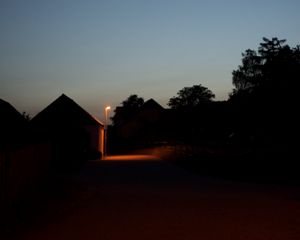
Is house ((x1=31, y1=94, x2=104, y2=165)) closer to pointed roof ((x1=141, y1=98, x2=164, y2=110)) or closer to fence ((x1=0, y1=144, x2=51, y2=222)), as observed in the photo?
fence ((x1=0, y1=144, x2=51, y2=222))

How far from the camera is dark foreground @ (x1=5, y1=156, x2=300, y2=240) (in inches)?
355

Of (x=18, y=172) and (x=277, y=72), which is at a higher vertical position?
(x=277, y=72)

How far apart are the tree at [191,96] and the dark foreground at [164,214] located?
63.6m

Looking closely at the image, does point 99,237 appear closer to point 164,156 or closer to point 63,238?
point 63,238

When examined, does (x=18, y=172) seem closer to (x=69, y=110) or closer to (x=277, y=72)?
(x=277, y=72)

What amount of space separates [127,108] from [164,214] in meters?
102

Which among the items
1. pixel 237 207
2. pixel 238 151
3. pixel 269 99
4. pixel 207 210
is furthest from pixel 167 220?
pixel 269 99

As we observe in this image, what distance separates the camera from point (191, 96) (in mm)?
81875

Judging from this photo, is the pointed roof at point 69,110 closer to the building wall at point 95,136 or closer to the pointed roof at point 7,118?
the building wall at point 95,136

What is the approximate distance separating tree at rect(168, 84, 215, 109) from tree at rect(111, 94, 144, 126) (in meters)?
30.6

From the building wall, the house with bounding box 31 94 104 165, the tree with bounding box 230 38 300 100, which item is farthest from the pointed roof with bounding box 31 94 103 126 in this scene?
the tree with bounding box 230 38 300 100

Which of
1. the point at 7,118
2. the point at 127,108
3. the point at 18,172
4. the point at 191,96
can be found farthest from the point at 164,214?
the point at 127,108

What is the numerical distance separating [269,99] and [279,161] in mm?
9754

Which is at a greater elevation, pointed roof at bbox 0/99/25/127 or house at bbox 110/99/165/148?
house at bbox 110/99/165/148
